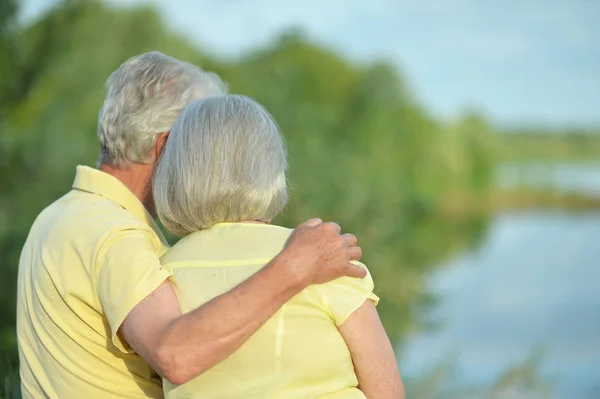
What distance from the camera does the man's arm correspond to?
5.90 feet

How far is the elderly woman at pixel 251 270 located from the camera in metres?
1.83

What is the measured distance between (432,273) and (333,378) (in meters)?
11.3

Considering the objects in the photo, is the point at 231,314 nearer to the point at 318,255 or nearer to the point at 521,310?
the point at 318,255

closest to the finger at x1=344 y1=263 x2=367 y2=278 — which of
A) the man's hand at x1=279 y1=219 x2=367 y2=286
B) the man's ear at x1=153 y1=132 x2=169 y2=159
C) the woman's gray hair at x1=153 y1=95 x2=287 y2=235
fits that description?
the man's hand at x1=279 y1=219 x2=367 y2=286

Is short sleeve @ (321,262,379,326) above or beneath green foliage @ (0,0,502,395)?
above

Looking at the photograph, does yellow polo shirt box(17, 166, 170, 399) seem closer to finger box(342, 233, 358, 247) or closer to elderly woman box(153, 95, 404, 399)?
elderly woman box(153, 95, 404, 399)

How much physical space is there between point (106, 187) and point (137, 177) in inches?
4.4

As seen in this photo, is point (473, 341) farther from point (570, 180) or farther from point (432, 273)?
point (570, 180)

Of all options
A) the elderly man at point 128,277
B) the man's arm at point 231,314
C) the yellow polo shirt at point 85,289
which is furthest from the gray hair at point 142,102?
the man's arm at point 231,314

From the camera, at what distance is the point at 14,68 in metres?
7.86

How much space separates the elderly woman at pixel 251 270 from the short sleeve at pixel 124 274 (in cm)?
4

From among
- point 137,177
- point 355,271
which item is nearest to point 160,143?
point 137,177

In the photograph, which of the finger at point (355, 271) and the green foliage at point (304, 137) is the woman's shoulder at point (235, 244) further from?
the green foliage at point (304, 137)

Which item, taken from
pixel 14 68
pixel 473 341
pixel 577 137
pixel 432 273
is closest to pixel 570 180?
pixel 577 137
